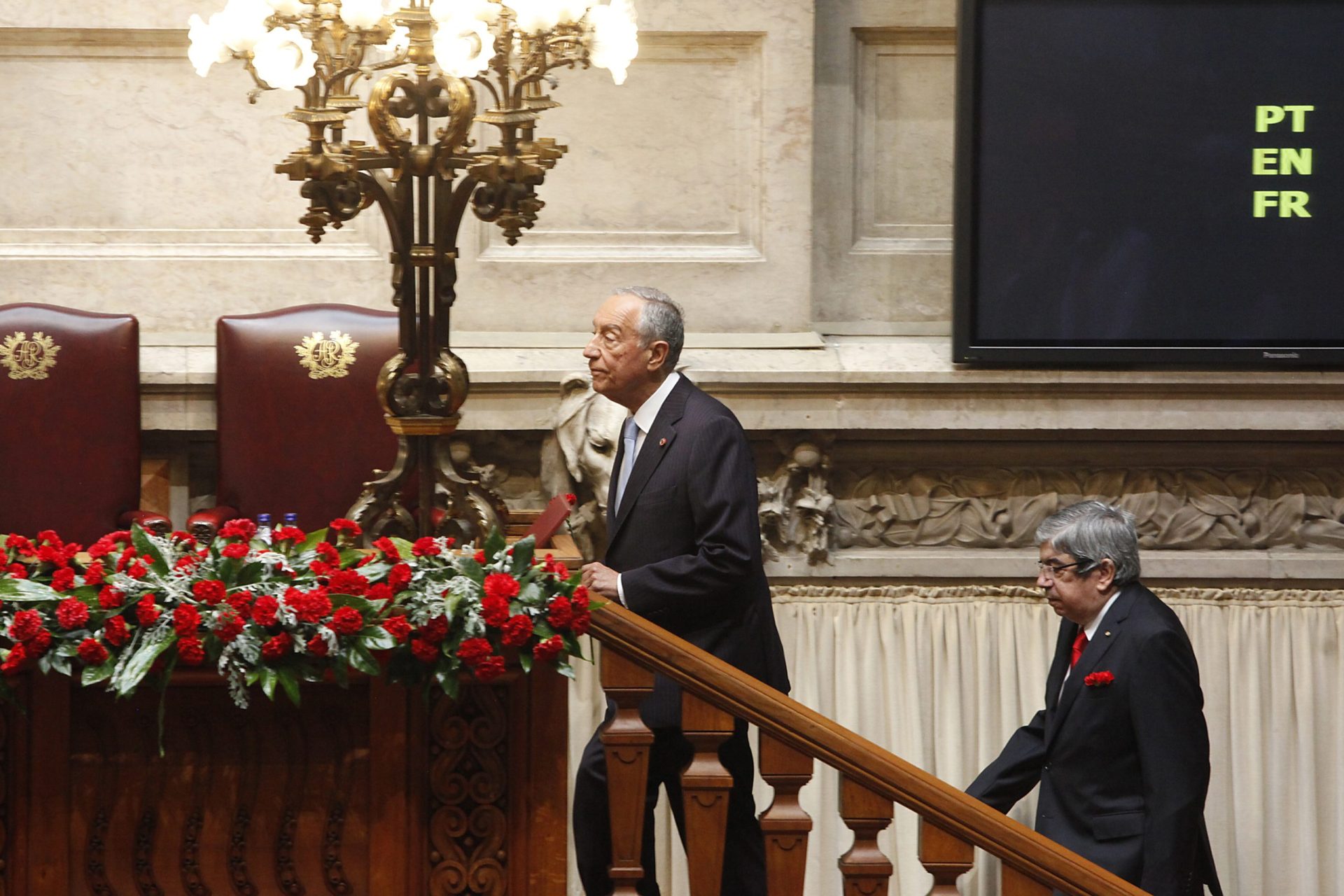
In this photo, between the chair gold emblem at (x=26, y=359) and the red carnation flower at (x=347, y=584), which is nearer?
the red carnation flower at (x=347, y=584)

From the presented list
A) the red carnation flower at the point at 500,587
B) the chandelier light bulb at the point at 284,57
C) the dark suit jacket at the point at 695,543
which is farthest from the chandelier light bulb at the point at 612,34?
the red carnation flower at the point at 500,587

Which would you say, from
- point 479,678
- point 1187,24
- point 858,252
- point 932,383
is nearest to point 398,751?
point 479,678

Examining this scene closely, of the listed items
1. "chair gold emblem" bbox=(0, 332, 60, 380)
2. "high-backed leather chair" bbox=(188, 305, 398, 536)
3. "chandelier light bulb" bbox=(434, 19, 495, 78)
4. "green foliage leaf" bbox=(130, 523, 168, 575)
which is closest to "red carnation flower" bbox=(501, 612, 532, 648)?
"green foliage leaf" bbox=(130, 523, 168, 575)

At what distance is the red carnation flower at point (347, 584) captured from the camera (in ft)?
8.29

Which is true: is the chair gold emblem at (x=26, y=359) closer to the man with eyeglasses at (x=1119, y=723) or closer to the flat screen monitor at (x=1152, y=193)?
the flat screen monitor at (x=1152, y=193)

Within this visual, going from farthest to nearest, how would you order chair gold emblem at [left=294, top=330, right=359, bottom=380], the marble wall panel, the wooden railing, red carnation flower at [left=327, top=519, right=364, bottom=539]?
1. the marble wall panel
2. chair gold emblem at [left=294, top=330, right=359, bottom=380]
3. red carnation flower at [left=327, top=519, right=364, bottom=539]
4. the wooden railing

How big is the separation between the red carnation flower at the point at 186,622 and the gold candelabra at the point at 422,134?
99 centimetres

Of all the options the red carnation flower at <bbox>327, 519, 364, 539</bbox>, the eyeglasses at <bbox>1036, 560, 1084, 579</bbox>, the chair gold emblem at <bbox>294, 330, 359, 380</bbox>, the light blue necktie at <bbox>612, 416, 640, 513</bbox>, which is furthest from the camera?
the chair gold emblem at <bbox>294, 330, 359, 380</bbox>

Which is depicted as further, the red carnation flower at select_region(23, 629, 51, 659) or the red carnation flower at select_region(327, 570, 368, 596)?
the red carnation flower at select_region(327, 570, 368, 596)

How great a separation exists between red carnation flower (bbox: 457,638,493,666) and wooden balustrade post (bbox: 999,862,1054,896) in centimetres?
97

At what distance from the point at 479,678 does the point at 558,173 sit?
2.63m

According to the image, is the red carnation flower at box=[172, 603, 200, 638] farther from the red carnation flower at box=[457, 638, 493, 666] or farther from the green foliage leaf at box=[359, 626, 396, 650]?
the red carnation flower at box=[457, 638, 493, 666]

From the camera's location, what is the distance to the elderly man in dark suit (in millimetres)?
3170

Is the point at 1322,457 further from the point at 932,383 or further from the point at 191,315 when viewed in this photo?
the point at 191,315
